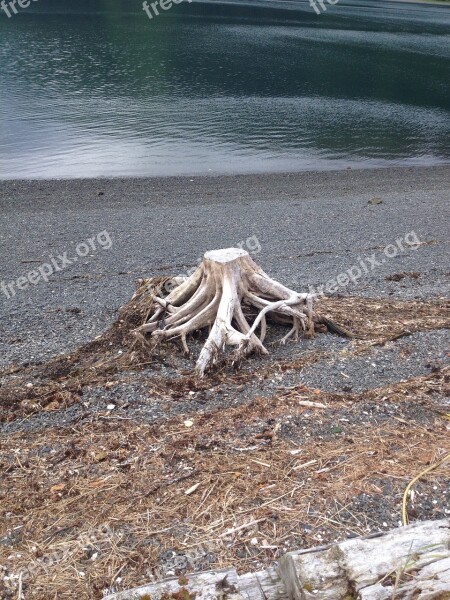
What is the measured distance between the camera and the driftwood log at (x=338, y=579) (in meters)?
2.82

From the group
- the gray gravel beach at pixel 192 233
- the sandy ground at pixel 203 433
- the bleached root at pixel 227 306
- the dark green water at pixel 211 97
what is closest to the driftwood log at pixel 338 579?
the sandy ground at pixel 203 433

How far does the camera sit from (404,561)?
2.96 metres

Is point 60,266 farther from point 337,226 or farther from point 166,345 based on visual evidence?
point 337,226

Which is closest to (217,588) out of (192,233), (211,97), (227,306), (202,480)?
(202,480)

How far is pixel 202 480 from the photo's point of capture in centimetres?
485

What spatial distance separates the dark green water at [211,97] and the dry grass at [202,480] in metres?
18.8

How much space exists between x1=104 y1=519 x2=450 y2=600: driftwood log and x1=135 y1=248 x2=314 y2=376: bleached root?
13.6 feet

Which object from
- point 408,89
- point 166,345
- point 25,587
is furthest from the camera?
point 408,89

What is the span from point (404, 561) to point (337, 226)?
520 inches

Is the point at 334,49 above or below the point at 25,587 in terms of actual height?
above

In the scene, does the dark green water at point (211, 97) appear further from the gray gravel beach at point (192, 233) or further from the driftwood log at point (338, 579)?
the driftwood log at point (338, 579)


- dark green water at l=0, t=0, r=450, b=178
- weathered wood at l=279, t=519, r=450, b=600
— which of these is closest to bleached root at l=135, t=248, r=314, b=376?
weathered wood at l=279, t=519, r=450, b=600

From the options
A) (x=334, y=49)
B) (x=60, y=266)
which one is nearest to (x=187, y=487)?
(x=60, y=266)

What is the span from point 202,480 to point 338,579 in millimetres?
2114
